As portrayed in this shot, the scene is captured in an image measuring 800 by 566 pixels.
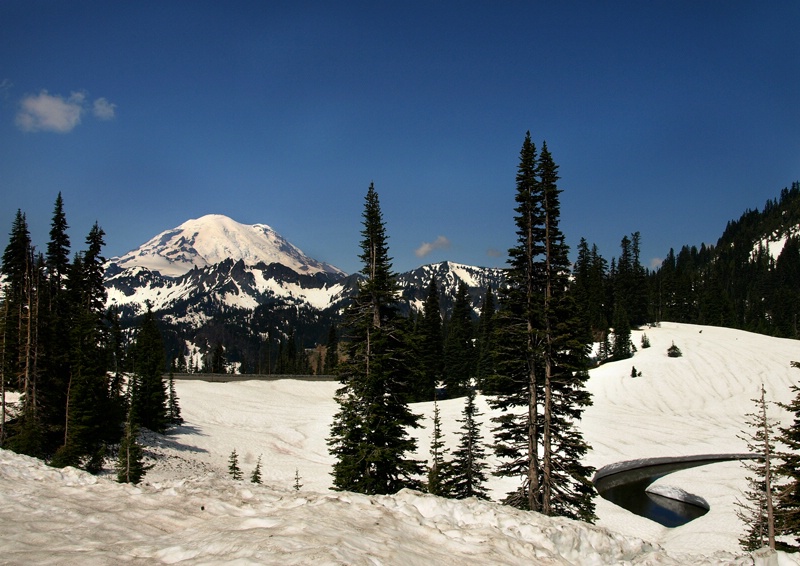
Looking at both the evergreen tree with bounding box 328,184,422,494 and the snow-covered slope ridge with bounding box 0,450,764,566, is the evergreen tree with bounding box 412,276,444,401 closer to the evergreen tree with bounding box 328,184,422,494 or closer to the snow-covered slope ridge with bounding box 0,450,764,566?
the evergreen tree with bounding box 328,184,422,494

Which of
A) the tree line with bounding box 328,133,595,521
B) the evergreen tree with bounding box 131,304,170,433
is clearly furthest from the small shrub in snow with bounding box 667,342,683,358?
the evergreen tree with bounding box 131,304,170,433

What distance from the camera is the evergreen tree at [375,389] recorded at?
61.5ft

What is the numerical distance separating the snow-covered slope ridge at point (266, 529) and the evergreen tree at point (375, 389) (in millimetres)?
9880

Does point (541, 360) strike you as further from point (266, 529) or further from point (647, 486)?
point (647, 486)

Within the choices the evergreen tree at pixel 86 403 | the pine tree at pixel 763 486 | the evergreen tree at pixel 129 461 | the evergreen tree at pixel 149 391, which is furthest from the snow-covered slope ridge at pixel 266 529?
the evergreen tree at pixel 149 391

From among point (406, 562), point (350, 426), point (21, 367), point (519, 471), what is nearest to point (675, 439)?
point (519, 471)

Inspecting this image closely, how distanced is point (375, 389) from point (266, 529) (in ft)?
42.2

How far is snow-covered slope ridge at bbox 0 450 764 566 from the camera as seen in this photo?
5.84 meters

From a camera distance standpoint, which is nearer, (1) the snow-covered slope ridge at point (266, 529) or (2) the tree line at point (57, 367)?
(1) the snow-covered slope ridge at point (266, 529)

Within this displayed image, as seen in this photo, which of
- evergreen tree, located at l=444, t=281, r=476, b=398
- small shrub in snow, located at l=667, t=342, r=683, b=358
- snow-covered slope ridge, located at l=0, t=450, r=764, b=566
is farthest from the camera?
small shrub in snow, located at l=667, t=342, r=683, b=358

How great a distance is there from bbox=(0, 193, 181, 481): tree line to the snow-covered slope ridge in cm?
2106

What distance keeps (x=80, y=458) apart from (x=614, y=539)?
35.0 metres

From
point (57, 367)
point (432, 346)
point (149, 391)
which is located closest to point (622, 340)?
point (432, 346)

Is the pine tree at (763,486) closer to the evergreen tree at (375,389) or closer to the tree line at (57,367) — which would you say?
the evergreen tree at (375,389)
